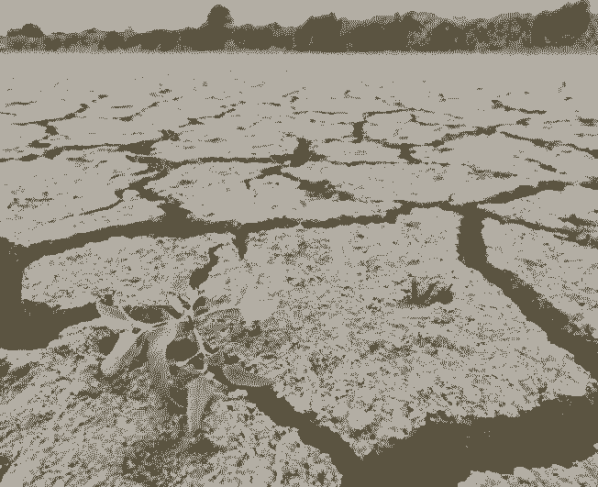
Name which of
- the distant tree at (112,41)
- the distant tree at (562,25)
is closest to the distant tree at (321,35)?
the distant tree at (562,25)

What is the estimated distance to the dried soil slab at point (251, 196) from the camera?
1.11 metres

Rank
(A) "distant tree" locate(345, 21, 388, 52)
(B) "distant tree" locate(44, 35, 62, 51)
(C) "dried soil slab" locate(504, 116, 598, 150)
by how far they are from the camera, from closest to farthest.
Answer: (C) "dried soil slab" locate(504, 116, 598, 150) → (A) "distant tree" locate(345, 21, 388, 52) → (B) "distant tree" locate(44, 35, 62, 51)

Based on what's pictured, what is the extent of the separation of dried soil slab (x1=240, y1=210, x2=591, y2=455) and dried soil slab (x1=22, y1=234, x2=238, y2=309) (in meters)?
0.13

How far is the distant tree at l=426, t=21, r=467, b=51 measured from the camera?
4.00 m

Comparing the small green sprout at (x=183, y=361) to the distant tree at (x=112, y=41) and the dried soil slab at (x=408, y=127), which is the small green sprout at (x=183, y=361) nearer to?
the dried soil slab at (x=408, y=127)

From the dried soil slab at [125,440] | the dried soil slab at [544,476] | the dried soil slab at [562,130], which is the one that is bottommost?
the dried soil slab at [544,476]

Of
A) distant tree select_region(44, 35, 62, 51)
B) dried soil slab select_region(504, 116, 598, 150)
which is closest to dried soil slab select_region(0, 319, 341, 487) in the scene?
dried soil slab select_region(504, 116, 598, 150)

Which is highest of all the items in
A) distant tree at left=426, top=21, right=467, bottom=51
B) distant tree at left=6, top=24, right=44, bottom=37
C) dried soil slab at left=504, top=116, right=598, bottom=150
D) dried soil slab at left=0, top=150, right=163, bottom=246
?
distant tree at left=6, top=24, right=44, bottom=37

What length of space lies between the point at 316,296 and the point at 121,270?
15.3 inches

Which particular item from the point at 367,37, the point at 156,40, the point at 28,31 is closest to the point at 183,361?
the point at 367,37

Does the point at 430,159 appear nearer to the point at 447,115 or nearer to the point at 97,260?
the point at 447,115

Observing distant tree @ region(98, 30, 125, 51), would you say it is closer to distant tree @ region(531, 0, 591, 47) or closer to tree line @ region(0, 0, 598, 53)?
tree line @ region(0, 0, 598, 53)

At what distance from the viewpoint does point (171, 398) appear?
23.4 inches

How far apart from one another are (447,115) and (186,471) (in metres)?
2.00
